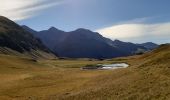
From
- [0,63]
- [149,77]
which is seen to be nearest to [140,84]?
[149,77]

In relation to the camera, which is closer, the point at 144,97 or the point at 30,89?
the point at 144,97

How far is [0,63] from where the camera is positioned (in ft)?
349

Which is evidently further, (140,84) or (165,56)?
(165,56)

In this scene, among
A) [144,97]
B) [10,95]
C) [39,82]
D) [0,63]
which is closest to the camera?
[144,97]

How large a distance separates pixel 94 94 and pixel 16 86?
26205 millimetres

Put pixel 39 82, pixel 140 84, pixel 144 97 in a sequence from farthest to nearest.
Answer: pixel 39 82
pixel 140 84
pixel 144 97

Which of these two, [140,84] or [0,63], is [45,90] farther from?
[0,63]

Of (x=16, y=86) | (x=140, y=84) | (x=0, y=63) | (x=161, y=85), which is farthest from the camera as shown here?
(x=0, y=63)

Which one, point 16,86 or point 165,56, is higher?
point 165,56

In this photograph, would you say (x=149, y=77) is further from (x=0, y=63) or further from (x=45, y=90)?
(x=0, y=63)

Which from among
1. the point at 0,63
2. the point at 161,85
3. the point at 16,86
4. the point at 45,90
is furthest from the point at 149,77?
the point at 0,63

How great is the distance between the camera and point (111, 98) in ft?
124

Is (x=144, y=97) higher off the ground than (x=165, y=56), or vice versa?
(x=165, y=56)

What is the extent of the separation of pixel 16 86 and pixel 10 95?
9.08 m
